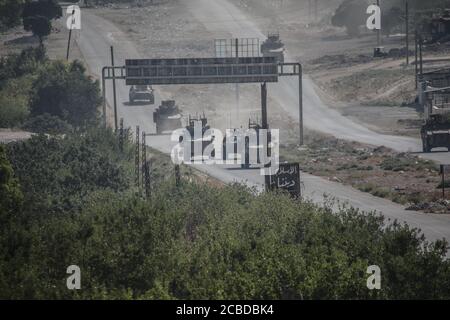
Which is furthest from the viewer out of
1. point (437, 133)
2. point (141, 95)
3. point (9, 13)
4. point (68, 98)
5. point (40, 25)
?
point (9, 13)

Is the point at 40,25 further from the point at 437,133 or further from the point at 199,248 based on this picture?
the point at 199,248

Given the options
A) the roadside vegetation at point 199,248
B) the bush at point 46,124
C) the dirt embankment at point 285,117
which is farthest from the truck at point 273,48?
the roadside vegetation at point 199,248

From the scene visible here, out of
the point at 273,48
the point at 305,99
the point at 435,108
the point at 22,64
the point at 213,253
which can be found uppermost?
the point at 273,48

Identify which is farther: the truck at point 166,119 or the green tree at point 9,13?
the green tree at point 9,13

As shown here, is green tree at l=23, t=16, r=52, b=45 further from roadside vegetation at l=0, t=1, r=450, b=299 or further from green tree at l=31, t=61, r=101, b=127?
roadside vegetation at l=0, t=1, r=450, b=299

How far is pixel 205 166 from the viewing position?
81438 millimetres

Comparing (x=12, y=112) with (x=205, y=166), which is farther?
(x=12, y=112)

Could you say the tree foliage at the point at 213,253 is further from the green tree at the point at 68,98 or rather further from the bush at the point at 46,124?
the green tree at the point at 68,98

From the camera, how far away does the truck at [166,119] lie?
104438 mm

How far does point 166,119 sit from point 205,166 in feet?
77.5

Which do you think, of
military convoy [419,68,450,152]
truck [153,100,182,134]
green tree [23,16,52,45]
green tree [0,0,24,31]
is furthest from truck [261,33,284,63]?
green tree [0,0,24,31]

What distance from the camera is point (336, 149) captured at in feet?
299

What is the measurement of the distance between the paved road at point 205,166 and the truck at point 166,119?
2.06 m

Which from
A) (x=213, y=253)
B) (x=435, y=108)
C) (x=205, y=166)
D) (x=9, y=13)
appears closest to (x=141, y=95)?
(x=435, y=108)
